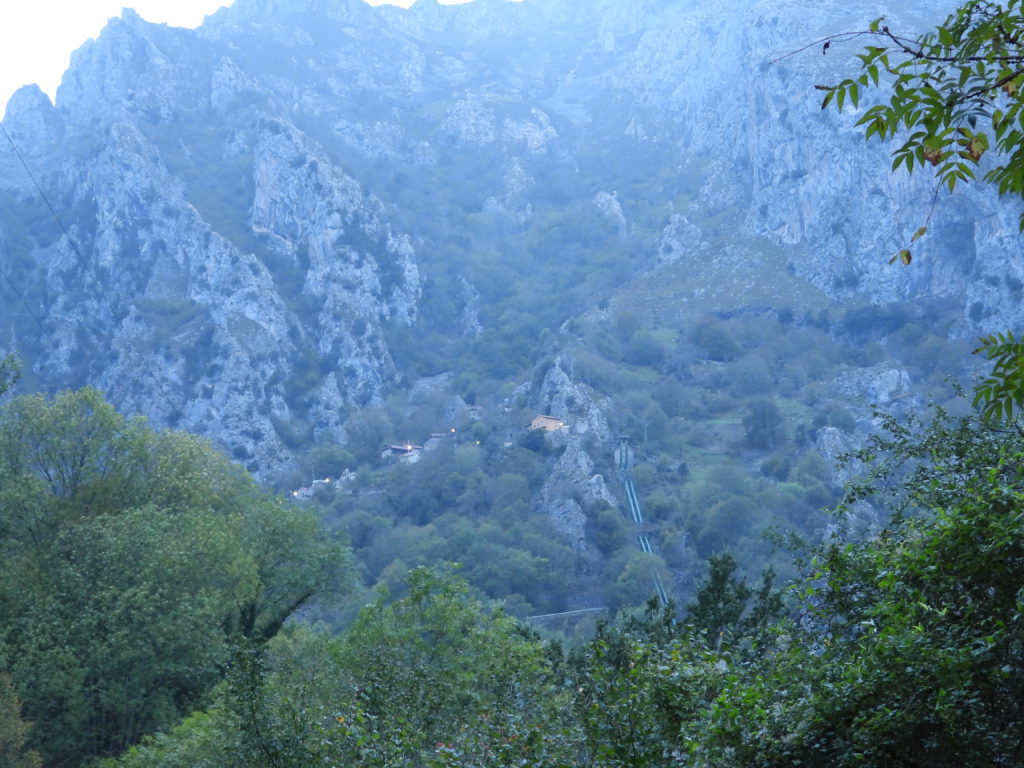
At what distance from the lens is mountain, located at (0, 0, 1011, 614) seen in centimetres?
8731

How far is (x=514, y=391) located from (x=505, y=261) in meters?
39.2

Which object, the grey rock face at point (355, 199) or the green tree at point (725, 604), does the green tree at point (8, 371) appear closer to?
the green tree at point (725, 604)

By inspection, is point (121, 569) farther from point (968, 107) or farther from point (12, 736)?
point (968, 107)

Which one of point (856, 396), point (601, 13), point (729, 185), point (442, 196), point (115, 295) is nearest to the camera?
point (856, 396)

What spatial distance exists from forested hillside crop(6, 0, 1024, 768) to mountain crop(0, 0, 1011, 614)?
1.68ft

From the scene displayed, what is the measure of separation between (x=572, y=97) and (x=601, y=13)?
3201 centimetres

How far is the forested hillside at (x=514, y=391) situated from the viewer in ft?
22.7

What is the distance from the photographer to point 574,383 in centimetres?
8975

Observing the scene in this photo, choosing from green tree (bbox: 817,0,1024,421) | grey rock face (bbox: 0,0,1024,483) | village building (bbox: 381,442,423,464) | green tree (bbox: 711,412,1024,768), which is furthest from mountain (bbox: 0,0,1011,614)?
green tree (bbox: 817,0,1024,421)

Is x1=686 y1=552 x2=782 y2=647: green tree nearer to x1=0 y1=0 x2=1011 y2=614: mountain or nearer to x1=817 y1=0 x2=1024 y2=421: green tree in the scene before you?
x1=817 y1=0 x2=1024 y2=421: green tree

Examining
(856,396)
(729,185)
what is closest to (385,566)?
(856,396)

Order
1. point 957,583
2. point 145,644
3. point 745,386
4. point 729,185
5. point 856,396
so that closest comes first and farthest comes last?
point 957,583 < point 145,644 < point 856,396 < point 745,386 < point 729,185

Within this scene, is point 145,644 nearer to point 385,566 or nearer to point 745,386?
point 385,566

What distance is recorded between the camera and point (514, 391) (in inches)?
3858
